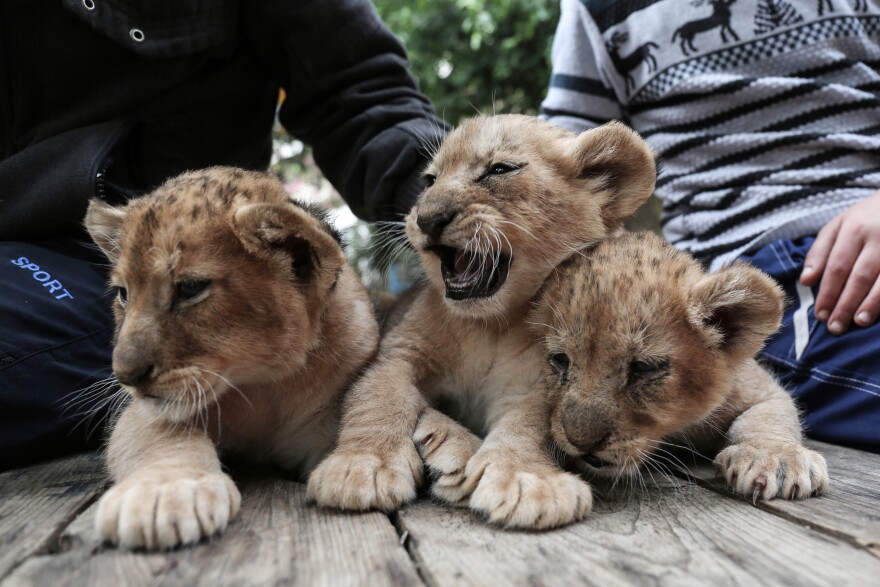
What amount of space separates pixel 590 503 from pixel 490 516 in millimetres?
301

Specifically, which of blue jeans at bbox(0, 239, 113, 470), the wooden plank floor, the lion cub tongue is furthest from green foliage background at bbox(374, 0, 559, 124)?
the wooden plank floor

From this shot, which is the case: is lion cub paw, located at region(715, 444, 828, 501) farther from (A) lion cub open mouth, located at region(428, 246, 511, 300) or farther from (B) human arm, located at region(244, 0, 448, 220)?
(B) human arm, located at region(244, 0, 448, 220)

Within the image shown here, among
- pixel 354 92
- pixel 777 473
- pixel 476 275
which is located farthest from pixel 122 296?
pixel 777 473

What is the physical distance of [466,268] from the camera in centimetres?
279

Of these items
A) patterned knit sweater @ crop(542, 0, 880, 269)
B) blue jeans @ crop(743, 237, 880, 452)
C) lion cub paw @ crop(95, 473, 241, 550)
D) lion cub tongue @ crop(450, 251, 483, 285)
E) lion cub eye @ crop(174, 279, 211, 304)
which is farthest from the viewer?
patterned knit sweater @ crop(542, 0, 880, 269)

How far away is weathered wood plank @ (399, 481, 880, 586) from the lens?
4.99ft

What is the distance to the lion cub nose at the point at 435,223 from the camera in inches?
104

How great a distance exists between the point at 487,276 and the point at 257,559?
1.44 m

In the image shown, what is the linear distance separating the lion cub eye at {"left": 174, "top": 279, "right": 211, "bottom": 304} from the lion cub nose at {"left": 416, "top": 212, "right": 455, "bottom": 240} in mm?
873

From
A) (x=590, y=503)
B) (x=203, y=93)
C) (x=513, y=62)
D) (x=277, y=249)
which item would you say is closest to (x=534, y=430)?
(x=590, y=503)

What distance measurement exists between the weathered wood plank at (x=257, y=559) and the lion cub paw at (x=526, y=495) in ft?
0.96

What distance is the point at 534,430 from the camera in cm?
236

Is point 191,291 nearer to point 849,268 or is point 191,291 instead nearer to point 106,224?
point 106,224

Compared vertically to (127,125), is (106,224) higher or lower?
lower
